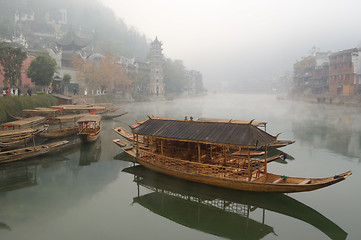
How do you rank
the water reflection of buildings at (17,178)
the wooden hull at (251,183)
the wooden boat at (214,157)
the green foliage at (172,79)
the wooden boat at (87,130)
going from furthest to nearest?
1. the green foliage at (172,79)
2. the wooden boat at (87,130)
3. the water reflection of buildings at (17,178)
4. the wooden boat at (214,157)
5. the wooden hull at (251,183)

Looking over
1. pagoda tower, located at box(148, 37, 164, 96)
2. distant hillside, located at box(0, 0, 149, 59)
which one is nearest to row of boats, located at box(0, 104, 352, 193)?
pagoda tower, located at box(148, 37, 164, 96)

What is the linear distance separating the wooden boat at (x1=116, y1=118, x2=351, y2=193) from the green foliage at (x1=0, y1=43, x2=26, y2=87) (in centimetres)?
2273

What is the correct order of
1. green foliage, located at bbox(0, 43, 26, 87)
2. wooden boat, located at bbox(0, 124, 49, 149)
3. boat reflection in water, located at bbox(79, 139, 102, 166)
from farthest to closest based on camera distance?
green foliage, located at bbox(0, 43, 26, 87) < boat reflection in water, located at bbox(79, 139, 102, 166) < wooden boat, located at bbox(0, 124, 49, 149)

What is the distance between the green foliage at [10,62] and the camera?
28125 mm

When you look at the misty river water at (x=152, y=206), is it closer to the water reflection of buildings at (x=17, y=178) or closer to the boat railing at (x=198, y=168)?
the water reflection of buildings at (x=17, y=178)

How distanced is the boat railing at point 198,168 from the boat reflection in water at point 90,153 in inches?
190

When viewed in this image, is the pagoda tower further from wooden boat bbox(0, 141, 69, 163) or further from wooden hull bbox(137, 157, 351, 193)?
wooden hull bbox(137, 157, 351, 193)

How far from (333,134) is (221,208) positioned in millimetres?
20175

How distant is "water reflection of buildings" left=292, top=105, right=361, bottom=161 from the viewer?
20438 mm

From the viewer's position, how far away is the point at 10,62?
28531 mm

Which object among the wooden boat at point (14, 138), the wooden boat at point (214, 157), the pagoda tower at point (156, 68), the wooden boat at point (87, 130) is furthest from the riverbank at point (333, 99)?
the wooden boat at point (14, 138)

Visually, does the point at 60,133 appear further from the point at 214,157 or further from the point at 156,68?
the point at 156,68

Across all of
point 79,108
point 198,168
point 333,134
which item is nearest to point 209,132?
point 198,168

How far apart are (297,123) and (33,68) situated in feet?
106
